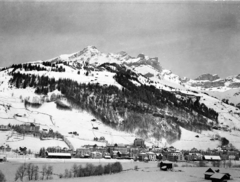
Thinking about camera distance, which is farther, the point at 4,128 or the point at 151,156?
the point at 151,156

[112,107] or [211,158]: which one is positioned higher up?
[112,107]

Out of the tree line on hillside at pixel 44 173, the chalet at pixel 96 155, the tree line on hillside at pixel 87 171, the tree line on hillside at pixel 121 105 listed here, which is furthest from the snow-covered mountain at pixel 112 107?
the tree line on hillside at pixel 44 173

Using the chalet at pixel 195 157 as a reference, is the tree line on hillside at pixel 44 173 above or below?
below

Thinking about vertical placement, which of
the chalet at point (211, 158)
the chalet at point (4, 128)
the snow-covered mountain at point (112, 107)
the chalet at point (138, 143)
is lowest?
the chalet at point (211, 158)

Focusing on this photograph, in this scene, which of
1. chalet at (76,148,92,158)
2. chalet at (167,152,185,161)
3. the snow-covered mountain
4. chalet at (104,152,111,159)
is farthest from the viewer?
the snow-covered mountain

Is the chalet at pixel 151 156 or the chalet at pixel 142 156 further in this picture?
the chalet at pixel 151 156

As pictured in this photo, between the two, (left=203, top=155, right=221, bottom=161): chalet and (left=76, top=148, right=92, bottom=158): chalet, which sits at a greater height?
(left=76, top=148, right=92, bottom=158): chalet

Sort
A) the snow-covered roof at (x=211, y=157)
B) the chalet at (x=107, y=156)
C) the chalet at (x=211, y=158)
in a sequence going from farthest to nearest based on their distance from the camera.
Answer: the snow-covered roof at (x=211, y=157) → the chalet at (x=211, y=158) → the chalet at (x=107, y=156)

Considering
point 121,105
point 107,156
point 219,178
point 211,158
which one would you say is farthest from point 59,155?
point 121,105

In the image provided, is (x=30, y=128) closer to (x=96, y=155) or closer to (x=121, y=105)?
(x=96, y=155)

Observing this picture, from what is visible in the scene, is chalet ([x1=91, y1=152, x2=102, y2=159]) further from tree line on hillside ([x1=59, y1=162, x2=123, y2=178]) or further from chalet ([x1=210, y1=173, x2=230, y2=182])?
chalet ([x1=210, y1=173, x2=230, y2=182])

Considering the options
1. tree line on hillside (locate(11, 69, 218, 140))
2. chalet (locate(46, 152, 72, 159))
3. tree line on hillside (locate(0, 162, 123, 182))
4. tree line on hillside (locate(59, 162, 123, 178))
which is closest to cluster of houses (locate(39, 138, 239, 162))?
chalet (locate(46, 152, 72, 159))

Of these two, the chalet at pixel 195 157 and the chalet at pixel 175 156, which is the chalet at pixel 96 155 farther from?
the chalet at pixel 195 157
